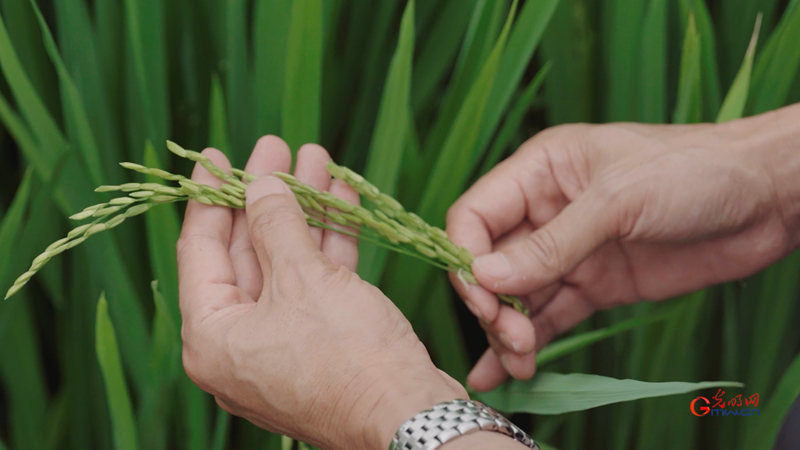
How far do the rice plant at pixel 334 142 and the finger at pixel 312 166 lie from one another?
0.02 meters

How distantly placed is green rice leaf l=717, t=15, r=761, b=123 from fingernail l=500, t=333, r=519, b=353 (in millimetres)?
401

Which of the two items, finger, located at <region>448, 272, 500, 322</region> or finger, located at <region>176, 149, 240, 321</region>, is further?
finger, located at <region>448, 272, 500, 322</region>

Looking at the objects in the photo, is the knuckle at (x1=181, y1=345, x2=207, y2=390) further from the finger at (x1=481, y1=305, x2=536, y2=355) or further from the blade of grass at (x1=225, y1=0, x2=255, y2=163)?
the finger at (x1=481, y1=305, x2=536, y2=355)

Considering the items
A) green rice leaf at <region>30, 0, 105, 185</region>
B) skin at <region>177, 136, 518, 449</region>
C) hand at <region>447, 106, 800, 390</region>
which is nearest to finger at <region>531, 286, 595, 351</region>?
hand at <region>447, 106, 800, 390</region>

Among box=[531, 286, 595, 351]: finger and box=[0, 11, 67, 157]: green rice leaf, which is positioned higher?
box=[0, 11, 67, 157]: green rice leaf

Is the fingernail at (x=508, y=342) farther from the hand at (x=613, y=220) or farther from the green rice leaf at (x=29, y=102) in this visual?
the green rice leaf at (x=29, y=102)

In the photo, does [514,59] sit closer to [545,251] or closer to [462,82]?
[462,82]

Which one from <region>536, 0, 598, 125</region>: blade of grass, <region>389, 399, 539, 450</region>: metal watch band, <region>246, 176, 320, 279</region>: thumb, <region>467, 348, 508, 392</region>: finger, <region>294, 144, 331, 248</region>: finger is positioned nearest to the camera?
<region>389, 399, 539, 450</region>: metal watch band

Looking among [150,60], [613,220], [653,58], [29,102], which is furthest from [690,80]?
[29,102]

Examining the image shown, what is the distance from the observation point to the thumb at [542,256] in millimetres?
863

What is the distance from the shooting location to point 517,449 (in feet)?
2.04

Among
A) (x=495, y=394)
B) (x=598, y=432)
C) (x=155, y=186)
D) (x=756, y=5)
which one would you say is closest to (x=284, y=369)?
(x=155, y=186)

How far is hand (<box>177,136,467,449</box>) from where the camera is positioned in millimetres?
667

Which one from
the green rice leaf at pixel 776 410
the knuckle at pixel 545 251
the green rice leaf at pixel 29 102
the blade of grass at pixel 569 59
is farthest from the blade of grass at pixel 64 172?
the green rice leaf at pixel 776 410
